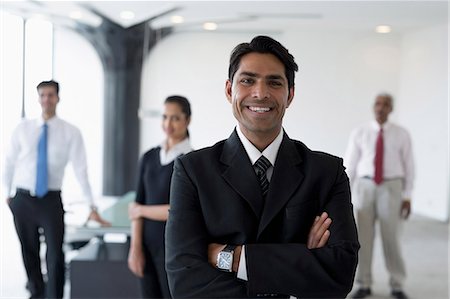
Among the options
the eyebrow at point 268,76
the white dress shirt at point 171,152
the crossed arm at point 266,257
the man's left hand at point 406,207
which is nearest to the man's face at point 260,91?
the eyebrow at point 268,76

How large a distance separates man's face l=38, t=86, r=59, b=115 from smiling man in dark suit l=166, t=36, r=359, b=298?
0.94 m

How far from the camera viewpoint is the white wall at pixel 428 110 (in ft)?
25.0

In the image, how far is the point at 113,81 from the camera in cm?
540

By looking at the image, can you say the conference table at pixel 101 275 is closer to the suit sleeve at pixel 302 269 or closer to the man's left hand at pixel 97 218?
the man's left hand at pixel 97 218

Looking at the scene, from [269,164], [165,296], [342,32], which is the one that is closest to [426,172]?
[342,32]

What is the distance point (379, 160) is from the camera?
13.7ft

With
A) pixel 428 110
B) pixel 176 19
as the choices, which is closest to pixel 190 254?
pixel 176 19

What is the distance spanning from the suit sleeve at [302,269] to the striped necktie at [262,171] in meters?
0.18

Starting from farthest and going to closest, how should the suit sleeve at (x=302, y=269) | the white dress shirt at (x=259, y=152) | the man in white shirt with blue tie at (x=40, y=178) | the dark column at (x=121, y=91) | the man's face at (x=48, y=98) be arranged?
1. the dark column at (x=121, y=91)
2. the man in white shirt with blue tie at (x=40, y=178)
3. the man's face at (x=48, y=98)
4. the white dress shirt at (x=259, y=152)
5. the suit sleeve at (x=302, y=269)

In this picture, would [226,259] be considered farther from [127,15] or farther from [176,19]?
[176,19]

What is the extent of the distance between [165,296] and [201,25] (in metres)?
3.19

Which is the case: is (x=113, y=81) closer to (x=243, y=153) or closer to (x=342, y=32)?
(x=342, y=32)

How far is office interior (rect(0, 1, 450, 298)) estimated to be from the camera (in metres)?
2.58

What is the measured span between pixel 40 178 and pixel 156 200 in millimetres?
609
